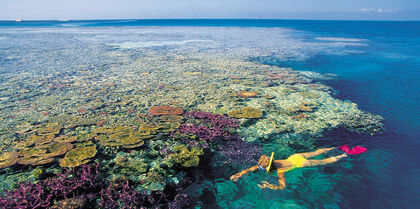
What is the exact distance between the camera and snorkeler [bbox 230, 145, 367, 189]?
5.38m

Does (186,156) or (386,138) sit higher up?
(186,156)

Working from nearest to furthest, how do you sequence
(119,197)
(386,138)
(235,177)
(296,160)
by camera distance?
(119,197), (235,177), (296,160), (386,138)

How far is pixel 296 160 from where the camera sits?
19.7ft

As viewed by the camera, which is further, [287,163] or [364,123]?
[364,123]

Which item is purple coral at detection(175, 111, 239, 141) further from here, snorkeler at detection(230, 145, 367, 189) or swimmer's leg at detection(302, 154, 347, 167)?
swimmer's leg at detection(302, 154, 347, 167)

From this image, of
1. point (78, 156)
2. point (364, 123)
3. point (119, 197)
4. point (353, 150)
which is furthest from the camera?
point (364, 123)

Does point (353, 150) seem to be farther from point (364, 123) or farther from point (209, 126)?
point (209, 126)

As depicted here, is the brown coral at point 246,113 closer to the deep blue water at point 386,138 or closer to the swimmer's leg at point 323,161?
the deep blue water at point 386,138

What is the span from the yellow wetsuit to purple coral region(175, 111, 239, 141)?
5.34 feet

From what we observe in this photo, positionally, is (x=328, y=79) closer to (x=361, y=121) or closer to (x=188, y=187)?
(x=361, y=121)

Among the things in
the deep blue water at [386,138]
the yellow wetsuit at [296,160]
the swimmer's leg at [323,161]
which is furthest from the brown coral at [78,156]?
the deep blue water at [386,138]

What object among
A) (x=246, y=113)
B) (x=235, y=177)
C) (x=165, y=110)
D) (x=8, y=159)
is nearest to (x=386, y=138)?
(x=246, y=113)

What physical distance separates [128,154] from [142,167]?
71 cm

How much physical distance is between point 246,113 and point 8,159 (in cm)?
671
